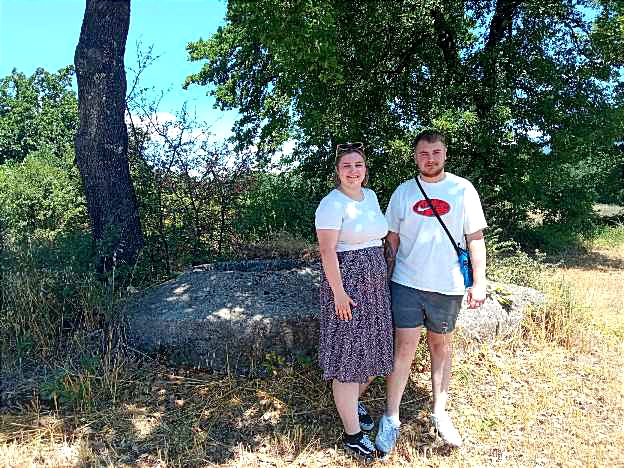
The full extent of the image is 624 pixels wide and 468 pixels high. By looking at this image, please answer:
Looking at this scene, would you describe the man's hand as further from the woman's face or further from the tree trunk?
the tree trunk

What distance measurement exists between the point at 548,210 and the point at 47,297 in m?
11.2

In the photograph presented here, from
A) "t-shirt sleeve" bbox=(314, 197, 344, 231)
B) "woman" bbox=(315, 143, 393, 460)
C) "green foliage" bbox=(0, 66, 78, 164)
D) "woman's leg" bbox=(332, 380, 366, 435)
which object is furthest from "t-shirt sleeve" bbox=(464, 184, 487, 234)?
"green foliage" bbox=(0, 66, 78, 164)

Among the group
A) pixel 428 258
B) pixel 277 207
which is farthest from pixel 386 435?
pixel 277 207

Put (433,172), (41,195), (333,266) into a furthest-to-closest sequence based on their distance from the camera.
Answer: (41,195), (433,172), (333,266)

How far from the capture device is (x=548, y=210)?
12.3 m

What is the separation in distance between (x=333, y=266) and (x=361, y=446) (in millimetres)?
1217

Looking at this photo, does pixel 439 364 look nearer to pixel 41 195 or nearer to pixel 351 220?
pixel 351 220

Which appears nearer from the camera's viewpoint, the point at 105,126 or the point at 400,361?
the point at 400,361

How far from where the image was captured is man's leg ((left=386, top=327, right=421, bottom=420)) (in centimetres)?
334

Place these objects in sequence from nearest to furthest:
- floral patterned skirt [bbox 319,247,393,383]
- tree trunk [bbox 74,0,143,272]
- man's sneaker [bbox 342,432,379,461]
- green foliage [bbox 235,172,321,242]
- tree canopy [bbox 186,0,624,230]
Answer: floral patterned skirt [bbox 319,247,393,383], man's sneaker [bbox 342,432,379,461], tree trunk [bbox 74,0,143,272], green foliage [bbox 235,172,321,242], tree canopy [bbox 186,0,624,230]

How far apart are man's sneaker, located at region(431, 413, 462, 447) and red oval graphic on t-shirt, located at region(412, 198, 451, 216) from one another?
1427 mm

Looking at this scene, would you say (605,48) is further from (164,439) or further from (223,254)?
(164,439)

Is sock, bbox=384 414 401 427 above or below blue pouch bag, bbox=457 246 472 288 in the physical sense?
below

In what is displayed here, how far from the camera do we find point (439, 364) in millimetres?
3480
